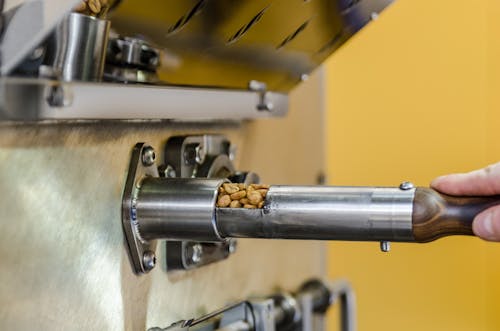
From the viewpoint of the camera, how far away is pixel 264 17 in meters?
0.71

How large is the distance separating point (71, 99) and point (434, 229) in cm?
27

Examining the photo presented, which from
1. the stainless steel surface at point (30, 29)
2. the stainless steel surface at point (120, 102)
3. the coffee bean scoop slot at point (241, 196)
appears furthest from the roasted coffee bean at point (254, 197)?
the stainless steel surface at point (30, 29)

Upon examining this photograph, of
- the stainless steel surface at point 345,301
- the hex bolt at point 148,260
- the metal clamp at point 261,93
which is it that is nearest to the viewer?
the hex bolt at point 148,260

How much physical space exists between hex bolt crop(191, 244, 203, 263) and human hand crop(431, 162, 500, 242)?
0.26 meters

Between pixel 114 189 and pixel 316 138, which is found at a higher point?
pixel 316 138

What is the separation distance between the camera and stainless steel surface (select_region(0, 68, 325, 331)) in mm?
536

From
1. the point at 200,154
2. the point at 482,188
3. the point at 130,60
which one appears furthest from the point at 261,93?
the point at 482,188

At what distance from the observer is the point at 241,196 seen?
63 centimetres

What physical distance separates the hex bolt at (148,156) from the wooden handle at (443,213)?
0.76ft

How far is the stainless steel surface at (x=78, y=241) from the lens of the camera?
0.54 metres

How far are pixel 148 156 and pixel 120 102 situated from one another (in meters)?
0.10

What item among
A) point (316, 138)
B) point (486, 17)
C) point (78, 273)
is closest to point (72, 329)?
point (78, 273)

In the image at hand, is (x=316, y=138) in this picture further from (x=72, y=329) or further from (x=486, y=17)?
(x=72, y=329)

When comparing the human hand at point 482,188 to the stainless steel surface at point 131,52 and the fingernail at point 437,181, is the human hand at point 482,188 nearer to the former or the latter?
the fingernail at point 437,181
